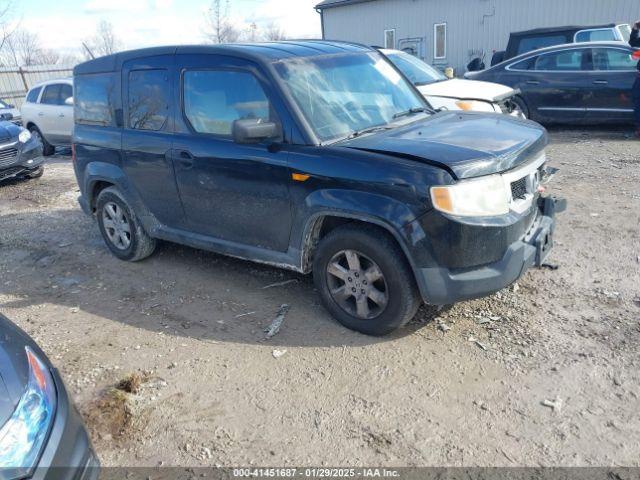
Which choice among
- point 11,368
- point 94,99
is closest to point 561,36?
point 94,99

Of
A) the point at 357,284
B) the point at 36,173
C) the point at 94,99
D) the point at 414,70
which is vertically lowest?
the point at 36,173

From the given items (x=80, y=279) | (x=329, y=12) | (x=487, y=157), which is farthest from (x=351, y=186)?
(x=329, y=12)

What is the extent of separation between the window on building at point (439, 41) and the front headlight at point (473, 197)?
64.2 feet

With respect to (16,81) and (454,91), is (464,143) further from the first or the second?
(16,81)

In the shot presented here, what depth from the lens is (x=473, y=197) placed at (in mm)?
3176

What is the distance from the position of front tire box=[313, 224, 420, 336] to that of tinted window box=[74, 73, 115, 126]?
275cm

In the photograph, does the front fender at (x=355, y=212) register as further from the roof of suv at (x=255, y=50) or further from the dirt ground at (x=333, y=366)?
the roof of suv at (x=255, y=50)

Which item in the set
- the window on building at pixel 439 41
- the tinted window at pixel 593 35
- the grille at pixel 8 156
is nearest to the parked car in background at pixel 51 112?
the grille at pixel 8 156

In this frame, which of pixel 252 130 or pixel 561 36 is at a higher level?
pixel 561 36

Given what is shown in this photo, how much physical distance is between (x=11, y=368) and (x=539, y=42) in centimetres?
1280

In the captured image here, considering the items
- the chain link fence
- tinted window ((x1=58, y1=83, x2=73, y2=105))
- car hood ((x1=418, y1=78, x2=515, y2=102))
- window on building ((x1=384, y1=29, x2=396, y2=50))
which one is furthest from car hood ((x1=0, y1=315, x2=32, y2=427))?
the chain link fence

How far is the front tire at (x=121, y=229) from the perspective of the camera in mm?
5203

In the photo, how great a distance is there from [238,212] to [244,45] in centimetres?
134

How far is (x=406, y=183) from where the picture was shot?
3.20 metres
